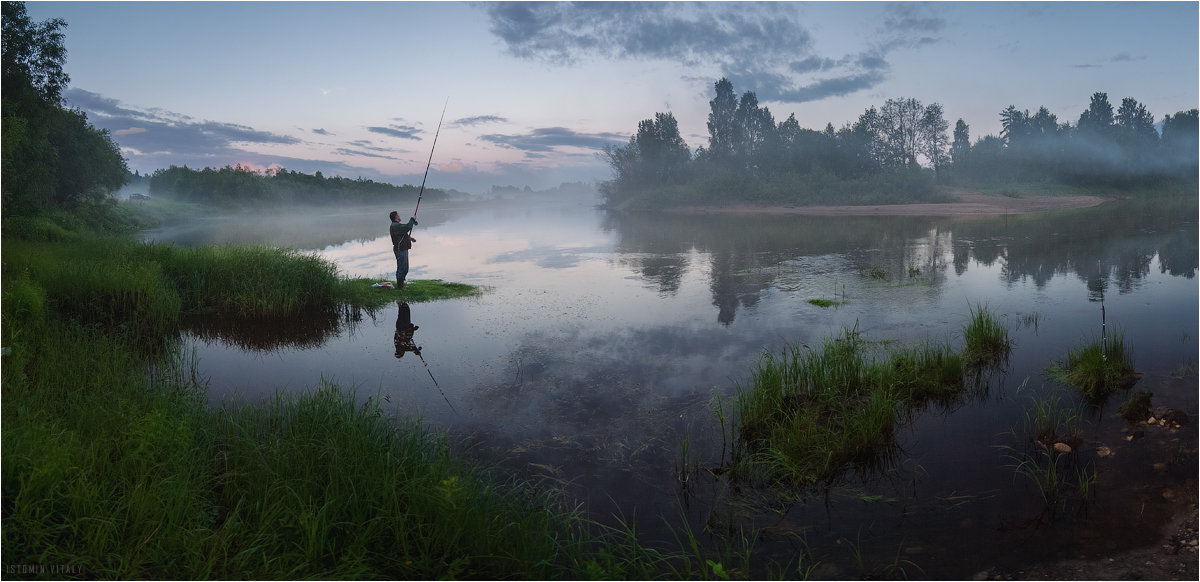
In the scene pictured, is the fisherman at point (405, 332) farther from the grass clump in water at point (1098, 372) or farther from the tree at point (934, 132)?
the tree at point (934, 132)

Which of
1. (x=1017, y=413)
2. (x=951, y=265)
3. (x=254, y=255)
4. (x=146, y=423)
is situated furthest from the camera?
(x=951, y=265)

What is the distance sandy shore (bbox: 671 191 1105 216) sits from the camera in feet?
198

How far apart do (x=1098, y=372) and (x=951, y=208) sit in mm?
60806

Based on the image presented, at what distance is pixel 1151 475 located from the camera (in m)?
6.46

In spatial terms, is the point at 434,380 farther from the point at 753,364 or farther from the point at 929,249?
the point at 929,249

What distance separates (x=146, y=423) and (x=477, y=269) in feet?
66.1

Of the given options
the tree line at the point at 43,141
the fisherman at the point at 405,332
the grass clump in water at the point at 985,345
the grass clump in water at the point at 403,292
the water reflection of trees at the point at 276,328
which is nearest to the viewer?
the grass clump in water at the point at 985,345

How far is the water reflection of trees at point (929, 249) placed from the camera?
19875 millimetres

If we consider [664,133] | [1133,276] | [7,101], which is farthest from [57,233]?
[664,133]

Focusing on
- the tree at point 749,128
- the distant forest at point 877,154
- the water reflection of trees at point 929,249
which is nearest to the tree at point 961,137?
the distant forest at point 877,154

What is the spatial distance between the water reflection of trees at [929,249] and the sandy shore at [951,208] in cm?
1508

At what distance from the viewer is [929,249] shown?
2841 centimetres

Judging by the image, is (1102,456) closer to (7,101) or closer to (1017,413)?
(1017,413)

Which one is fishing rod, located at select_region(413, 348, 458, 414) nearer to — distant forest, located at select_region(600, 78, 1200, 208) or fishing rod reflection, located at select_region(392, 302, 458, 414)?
fishing rod reflection, located at select_region(392, 302, 458, 414)
